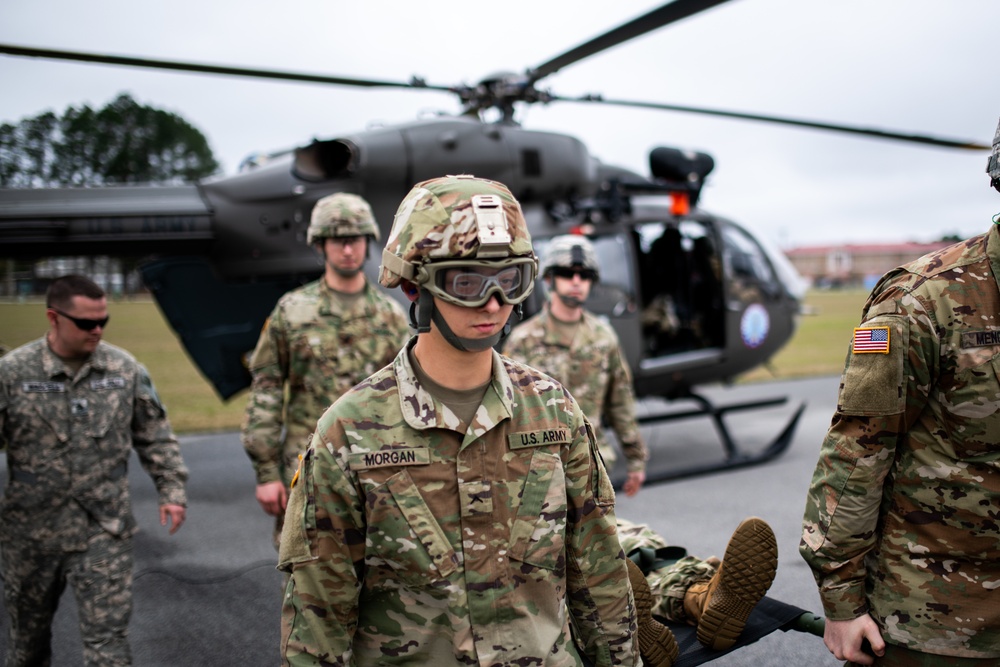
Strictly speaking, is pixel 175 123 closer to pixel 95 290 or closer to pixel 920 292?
pixel 95 290

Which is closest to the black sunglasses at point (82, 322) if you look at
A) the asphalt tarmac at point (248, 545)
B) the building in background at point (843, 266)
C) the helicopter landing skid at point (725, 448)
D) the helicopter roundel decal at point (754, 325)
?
the asphalt tarmac at point (248, 545)

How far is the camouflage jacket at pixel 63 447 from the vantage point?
114 inches

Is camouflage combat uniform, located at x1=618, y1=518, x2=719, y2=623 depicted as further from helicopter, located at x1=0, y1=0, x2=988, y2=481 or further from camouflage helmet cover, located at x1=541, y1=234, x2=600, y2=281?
helicopter, located at x1=0, y1=0, x2=988, y2=481

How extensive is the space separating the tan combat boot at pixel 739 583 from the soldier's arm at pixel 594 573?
64cm

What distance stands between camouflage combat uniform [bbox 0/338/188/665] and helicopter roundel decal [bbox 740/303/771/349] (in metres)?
5.31

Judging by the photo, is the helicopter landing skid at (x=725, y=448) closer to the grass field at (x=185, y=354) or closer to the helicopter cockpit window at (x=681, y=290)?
the helicopter cockpit window at (x=681, y=290)

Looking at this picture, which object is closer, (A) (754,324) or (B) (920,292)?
(B) (920,292)

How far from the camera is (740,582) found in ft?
7.12

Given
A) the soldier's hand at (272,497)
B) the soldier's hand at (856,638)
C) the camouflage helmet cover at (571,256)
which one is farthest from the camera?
the camouflage helmet cover at (571,256)

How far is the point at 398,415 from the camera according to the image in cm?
150

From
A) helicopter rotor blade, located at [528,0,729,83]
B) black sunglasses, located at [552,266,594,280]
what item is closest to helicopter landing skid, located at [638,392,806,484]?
black sunglasses, located at [552,266,594,280]

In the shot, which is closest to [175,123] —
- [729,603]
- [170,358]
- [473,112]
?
[170,358]

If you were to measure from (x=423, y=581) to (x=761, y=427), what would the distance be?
793 cm

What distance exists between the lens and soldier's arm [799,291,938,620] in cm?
171
